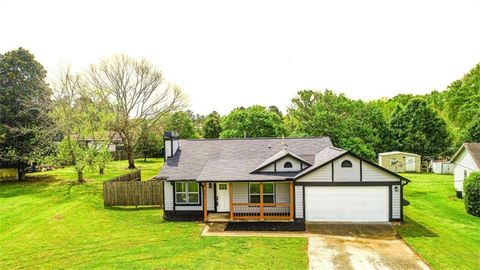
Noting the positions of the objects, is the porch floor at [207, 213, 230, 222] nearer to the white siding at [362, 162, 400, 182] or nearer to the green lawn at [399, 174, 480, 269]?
the white siding at [362, 162, 400, 182]

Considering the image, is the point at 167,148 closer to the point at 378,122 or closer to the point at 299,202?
the point at 299,202

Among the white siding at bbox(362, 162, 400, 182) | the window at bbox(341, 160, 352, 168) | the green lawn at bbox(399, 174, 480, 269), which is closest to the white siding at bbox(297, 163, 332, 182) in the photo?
the window at bbox(341, 160, 352, 168)

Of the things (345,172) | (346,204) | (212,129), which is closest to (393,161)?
(346,204)

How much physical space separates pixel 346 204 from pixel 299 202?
240 centimetres

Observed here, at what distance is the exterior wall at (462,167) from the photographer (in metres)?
24.0

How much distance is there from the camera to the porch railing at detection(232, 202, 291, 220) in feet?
58.1

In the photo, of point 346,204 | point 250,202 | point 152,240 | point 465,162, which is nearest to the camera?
point 152,240

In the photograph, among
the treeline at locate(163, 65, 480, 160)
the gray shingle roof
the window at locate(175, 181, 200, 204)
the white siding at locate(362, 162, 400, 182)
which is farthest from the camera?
the treeline at locate(163, 65, 480, 160)

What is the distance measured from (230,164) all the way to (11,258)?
435 inches

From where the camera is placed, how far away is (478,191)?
63.0 feet

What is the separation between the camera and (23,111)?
3134 cm

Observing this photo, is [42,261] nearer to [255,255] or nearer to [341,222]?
[255,255]

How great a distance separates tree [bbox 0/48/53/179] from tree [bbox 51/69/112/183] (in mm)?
1568

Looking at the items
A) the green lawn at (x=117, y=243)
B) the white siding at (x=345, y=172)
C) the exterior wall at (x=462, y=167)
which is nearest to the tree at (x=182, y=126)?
the green lawn at (x=117, y=243)
